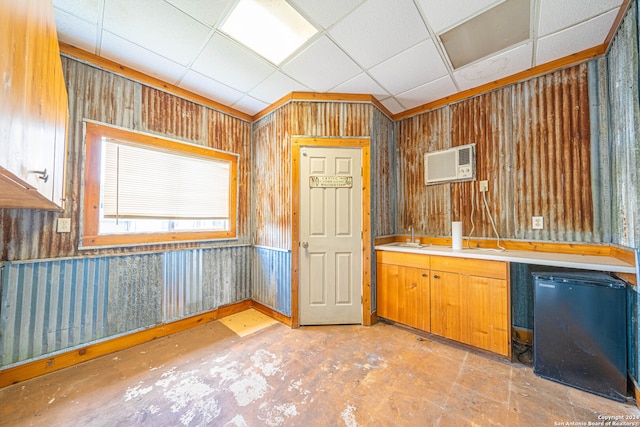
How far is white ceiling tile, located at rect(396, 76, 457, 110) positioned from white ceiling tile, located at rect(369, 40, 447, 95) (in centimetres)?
11

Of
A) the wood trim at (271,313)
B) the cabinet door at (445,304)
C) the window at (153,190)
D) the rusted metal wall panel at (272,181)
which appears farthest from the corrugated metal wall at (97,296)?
the cabinet door at (445,304)

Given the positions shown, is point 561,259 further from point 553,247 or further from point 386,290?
point 386,290

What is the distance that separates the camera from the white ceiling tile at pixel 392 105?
324 centimetres

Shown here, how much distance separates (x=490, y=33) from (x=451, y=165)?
1.42 metres

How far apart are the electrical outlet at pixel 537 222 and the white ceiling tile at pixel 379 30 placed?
7.30ft

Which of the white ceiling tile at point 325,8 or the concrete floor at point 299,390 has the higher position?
the white ceiling tile at point 325,8

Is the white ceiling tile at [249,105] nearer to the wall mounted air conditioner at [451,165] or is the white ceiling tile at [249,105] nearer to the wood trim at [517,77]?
the wood trim at [517,77]

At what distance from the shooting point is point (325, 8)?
6.02 ft

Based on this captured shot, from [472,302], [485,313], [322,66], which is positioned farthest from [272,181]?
[485,313]

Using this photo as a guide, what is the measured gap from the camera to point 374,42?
2178 mm

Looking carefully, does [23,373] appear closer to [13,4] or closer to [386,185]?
[13,4]

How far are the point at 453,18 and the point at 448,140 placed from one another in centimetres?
154

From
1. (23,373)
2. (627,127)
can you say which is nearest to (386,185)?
(627,127)

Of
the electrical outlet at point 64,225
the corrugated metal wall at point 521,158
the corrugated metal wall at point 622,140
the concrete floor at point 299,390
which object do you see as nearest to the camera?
the concrete floor at point 299,390
